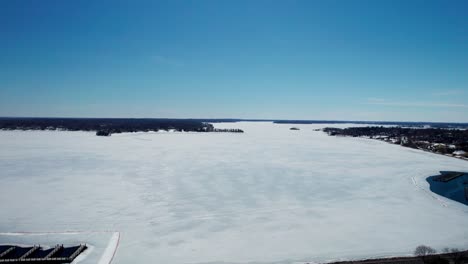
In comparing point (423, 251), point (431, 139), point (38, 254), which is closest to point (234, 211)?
point (423, 251)

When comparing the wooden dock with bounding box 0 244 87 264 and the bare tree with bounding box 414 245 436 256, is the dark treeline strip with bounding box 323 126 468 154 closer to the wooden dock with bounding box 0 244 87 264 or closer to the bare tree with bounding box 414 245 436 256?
the bare tree with bounding box 414 245 436 256

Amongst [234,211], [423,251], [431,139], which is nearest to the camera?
[423,251]

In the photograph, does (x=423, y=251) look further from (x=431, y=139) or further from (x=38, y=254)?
(x=431, y=139)

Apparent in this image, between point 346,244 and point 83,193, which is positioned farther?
point 83,193

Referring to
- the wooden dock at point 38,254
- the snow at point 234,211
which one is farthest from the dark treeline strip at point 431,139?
the wooden dock at point 38,254

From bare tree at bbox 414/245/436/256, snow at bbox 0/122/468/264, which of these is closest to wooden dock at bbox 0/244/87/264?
snow at bbox 0/122/468/264

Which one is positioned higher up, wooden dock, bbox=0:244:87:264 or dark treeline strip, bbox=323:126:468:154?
dark treeline strip, bbox=323:126:468:154

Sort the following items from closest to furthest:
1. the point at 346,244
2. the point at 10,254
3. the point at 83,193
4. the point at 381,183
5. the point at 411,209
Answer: the point at 10,254 < the point at 346,244 < the point at 411,209 < the point at 83,193 < the point at 381,183

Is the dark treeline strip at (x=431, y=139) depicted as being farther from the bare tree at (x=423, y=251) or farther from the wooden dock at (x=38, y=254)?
the wooden dock at (x=38, y=254)

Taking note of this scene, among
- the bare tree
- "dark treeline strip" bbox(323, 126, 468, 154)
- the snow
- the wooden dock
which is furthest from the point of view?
"dark treeline strip" bbox(323, 126, 468, 154)

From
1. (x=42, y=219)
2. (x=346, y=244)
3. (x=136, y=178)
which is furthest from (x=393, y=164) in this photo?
(x=42, y=219)

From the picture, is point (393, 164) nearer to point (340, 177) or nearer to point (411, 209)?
point (340, 177)
